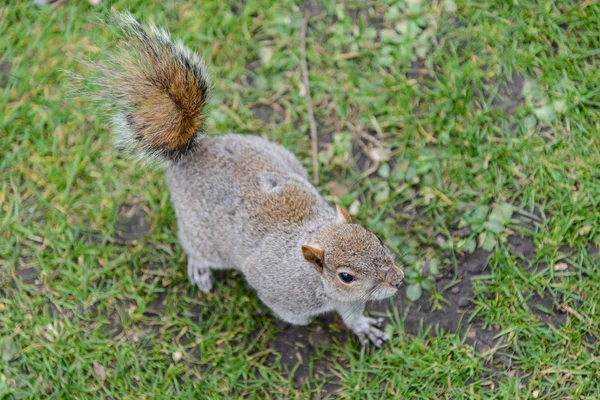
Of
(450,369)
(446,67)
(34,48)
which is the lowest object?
(450,369)

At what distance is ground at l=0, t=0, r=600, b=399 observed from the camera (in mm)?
2768

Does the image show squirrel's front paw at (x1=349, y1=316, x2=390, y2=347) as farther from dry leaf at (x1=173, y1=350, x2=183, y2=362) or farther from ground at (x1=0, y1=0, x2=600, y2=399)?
dry leaf at (x1=173, y1=350, x2=183, y2=362)

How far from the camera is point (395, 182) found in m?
3.09

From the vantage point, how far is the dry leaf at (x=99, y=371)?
2.89 metres

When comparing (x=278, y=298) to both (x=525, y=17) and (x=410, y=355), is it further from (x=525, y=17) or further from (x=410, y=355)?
(x=525, y=17)

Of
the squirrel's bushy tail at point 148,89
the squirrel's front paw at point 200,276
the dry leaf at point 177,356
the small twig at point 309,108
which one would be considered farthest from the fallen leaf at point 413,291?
the squirrel's bushy tail at point 148,89

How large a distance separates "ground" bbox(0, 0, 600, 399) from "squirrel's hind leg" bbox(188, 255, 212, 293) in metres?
0.05

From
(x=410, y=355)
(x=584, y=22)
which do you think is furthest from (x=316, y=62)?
(x=410, y=355)

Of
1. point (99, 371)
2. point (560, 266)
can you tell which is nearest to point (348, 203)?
point (560, 266)

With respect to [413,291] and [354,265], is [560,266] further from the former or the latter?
[354,265]

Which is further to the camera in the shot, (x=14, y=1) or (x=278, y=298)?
(x=14, y=1)

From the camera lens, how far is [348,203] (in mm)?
3080

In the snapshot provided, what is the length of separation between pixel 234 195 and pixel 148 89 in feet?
1.67

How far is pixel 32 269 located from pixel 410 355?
1712mm
